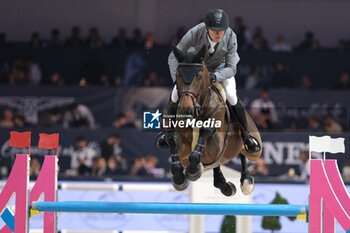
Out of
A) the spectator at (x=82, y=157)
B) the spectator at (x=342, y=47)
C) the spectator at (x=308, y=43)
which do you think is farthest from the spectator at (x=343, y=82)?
Result: the spectator at (x=82, y=157)

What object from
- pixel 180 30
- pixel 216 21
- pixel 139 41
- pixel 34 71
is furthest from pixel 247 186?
pixel 180 30

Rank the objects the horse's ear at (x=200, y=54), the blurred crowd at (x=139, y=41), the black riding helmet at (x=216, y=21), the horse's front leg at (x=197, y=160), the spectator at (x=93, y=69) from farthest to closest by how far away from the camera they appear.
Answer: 1. the blurred crowd at (x=139, y=41)
2. the spectator at (x=93, y=69)
3. the black riding helmet at (x=216, y=21)
4. the horse's ear at (x=200, y=54)
5. the horse's front leg at (x=197, y=160)

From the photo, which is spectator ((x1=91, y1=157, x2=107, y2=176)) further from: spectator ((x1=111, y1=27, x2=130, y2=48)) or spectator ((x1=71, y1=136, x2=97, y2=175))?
spectator ((x1=111, y1=27, x2=130, y2=48))

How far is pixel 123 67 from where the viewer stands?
1177 cm

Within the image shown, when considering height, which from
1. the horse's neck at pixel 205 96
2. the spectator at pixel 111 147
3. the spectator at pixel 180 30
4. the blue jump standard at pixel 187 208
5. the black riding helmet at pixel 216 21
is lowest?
the blue jump standard at pixel 187 208

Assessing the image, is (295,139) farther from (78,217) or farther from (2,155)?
(2,155)

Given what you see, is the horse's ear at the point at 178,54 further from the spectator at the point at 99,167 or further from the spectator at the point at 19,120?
the spectator at the point at 19,120

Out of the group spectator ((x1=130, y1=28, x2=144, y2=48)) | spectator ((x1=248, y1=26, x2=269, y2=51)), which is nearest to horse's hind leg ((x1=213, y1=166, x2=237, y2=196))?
spectator ((x1=248, y1=26, x2=269, y2=51))

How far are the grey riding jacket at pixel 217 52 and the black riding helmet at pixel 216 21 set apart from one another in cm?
12

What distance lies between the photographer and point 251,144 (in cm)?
496

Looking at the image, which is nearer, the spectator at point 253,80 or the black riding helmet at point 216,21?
the black riding helmet at point 216,21

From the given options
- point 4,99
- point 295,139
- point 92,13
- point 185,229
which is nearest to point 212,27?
point 185,229

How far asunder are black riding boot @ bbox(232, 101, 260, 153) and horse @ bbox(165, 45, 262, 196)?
4.8 inches

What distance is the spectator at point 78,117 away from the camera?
10.3 metres
